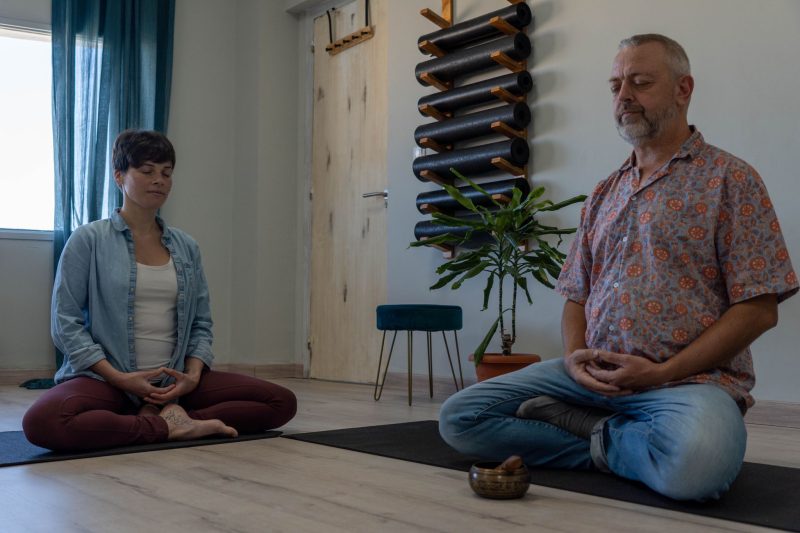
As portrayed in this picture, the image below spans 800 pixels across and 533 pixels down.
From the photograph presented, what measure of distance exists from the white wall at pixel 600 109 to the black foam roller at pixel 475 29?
9 cm

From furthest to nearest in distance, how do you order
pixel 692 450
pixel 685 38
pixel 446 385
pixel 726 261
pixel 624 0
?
pixel 446 385 < pixel 624 0 < pixel 685 38 < pixel 726 261 < pixel 692 450

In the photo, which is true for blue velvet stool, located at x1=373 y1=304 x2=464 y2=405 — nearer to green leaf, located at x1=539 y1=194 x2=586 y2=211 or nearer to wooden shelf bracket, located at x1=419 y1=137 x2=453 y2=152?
green leaf, located at x1=539 y1=194 x2=586 y2=211

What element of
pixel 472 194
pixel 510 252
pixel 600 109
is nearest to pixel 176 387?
pixel 510 252

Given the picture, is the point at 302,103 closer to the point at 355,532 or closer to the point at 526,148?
the point at 526,148

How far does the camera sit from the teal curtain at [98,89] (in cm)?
486

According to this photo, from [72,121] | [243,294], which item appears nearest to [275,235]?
[243,294]

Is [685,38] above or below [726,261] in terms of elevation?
above

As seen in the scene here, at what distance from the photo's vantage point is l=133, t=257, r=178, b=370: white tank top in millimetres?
2502

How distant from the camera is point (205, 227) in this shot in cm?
545

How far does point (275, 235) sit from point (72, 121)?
4.57 feet

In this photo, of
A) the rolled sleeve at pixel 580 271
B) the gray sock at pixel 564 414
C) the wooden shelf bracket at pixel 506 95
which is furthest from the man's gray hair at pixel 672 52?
the wooden shelf bracket at pixel 506 95

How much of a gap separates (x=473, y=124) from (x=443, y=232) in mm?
540

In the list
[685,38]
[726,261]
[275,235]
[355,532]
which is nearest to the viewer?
[355,532]

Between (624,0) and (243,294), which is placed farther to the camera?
(243,294)
